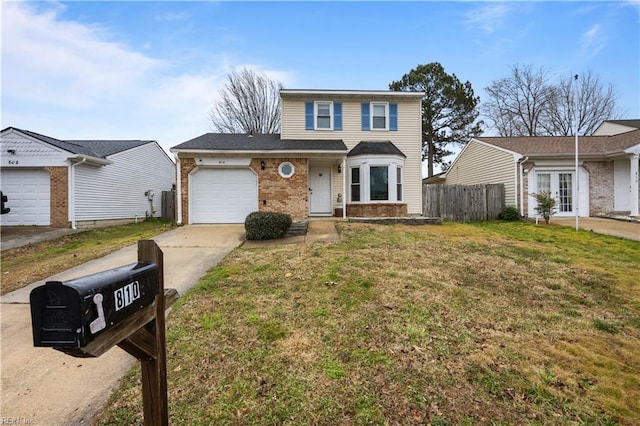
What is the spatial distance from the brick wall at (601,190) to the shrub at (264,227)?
1485cm

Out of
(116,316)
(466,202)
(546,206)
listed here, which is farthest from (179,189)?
(546,206)

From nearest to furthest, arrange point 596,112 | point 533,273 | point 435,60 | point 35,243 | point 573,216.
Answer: point 533,273 < point 35,243 < point 573,216 < point 435,60 < point 596,112

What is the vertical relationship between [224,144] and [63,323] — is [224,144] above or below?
above

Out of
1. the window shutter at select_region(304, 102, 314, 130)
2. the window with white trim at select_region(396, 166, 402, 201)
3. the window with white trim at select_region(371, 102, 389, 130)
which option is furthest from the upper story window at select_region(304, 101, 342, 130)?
the window with white trim at select_region(396, 166, 402, 201)

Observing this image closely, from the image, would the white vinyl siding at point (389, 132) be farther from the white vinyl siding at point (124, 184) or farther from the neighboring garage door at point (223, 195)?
the white vinyl siding at point (124, 184)

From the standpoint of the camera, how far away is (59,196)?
1280 centimetres

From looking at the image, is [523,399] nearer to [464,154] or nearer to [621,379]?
[621,379]

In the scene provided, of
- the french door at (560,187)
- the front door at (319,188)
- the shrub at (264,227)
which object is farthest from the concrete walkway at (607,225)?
the shrub at (264,227)

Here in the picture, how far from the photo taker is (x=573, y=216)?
47.1ft

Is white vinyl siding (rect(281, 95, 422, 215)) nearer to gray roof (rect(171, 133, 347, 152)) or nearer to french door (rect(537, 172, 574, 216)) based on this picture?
gray roof (rect(171, 133, 347, 152))

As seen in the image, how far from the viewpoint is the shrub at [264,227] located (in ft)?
29.7

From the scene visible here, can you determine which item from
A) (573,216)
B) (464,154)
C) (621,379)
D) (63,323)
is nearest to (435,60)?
(464,154)

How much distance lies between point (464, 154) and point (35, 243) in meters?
21.2

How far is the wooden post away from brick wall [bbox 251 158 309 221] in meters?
10.7
